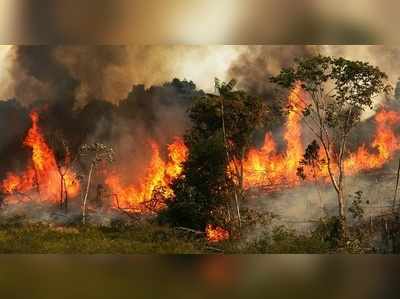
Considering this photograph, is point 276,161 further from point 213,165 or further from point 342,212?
point 342,212

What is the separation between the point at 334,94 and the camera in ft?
19.0

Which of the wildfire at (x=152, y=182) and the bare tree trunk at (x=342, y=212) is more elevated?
the wildfire at (x=152, y=182)

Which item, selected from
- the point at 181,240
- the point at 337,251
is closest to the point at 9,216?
the point at 181,240

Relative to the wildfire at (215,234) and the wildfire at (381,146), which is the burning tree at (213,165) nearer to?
the wildfire at (215,234)

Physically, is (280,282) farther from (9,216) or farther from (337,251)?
(9,216)

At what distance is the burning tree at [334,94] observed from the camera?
575 cm

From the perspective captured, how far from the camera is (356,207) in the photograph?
573 cm

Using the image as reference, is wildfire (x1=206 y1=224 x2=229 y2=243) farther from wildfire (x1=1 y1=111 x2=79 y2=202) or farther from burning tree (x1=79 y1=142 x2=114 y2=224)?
wildfire (x1=1 y1=111 x2=79 y2=202)

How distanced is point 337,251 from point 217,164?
1.35 meters

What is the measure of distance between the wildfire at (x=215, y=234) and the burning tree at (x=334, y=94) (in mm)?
1093

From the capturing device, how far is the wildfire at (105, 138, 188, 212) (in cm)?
573

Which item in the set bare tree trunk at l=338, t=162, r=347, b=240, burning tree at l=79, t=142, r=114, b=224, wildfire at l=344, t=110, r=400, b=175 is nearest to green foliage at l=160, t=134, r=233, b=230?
burning tree at l=79, t=142, r=114, b=224

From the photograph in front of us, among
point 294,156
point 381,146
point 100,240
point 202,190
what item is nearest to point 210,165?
point 202,190

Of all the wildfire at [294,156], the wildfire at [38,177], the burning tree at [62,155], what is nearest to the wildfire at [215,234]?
the wildfire at [294,156]
